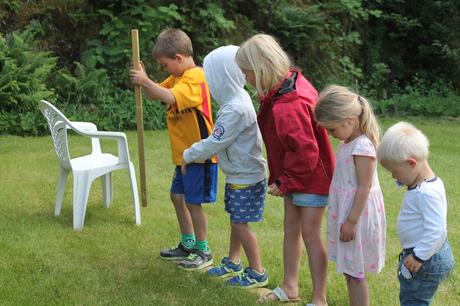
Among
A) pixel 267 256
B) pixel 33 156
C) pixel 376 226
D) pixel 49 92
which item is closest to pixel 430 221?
pixel 376 226

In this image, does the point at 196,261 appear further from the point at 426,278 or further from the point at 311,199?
the point at 426,278

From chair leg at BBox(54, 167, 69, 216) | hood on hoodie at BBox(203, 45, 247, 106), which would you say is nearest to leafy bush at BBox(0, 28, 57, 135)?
chair leg at BBox(54, 167, 69, 216)

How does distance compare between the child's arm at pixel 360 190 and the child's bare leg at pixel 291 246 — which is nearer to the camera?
the child's arm at pixel 360 190

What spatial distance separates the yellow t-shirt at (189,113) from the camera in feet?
13.5

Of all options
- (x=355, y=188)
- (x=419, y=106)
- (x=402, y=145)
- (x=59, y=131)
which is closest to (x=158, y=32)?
(x=419, y=106)

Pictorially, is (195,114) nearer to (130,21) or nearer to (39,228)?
(39,228)

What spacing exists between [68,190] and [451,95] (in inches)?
387

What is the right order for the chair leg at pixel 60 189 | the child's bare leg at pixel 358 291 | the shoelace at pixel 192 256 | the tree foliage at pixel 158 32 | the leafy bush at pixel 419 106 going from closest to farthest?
1. the child's bare leg at pixel 358 291
2. the shoelace at pixel 192 256
3. the chair leg at pixel 60 189
4. the tree foliage at pixel 158 32
5. the leafy bush at pixel 419 106

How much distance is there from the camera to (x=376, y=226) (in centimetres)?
313

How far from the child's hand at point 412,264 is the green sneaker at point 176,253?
6.47 ft

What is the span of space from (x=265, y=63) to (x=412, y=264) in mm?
1340

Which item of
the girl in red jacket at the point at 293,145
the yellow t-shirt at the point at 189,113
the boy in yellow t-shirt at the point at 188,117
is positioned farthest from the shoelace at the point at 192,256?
the girl in red jacket at the point at 293,145

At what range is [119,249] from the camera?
4.52 meters

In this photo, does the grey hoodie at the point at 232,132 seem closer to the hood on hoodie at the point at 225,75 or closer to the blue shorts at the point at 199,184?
the hood on hoodie at the point at 225,75
